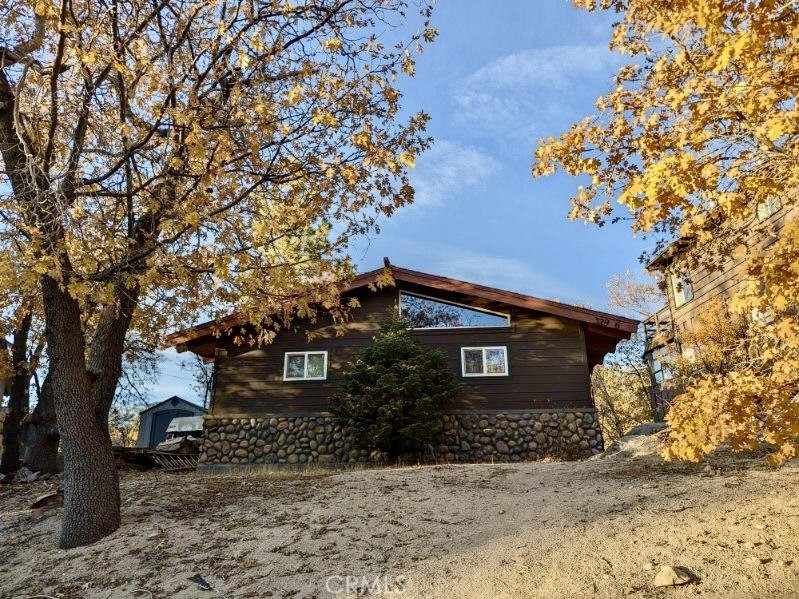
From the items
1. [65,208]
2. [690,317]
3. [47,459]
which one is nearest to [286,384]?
[47,459]

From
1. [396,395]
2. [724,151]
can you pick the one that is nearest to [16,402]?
[396,395]

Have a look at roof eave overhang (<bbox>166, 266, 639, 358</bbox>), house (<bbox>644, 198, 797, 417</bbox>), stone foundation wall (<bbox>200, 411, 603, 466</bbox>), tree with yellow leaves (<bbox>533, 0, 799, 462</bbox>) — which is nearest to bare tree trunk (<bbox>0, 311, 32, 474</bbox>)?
roof eave overhang (<bbox>166, 266, 639, 358</bbox>)

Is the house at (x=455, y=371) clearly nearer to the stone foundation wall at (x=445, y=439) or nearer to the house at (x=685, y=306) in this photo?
the stone foundation wall at (x=445, y=439)

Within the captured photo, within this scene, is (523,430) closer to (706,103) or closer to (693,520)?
(693,520)

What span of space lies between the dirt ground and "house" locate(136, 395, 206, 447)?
2164 cm

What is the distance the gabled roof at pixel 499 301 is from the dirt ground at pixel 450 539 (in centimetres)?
573

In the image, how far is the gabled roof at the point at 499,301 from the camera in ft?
45.5

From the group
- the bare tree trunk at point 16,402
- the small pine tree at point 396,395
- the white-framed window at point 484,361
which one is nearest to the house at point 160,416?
the bare tree trunk at point 16,402

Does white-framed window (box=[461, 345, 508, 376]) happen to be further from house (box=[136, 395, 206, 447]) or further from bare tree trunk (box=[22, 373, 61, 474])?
house (box=[136, 395, 206, 447])

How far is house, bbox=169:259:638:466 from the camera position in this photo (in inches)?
538

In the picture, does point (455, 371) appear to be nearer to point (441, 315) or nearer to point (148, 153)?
point (441, 315)

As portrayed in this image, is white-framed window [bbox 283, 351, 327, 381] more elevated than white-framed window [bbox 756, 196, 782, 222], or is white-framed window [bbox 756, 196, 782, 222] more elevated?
white-framed window [bbox 756, 196, 782, 222]

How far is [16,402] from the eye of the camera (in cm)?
1407

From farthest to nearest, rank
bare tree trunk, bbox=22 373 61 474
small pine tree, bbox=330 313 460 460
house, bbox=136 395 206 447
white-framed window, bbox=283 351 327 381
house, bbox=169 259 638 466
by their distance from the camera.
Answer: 1. house, bbox=136 395 206 447
2. white-framed window, bbox=283 351 327 381
3. house, bbox=169 259 638 466
4. bare tree trunk, bbox=22 373 61 474
5. small pine tree, bbox=330 313 460 460
